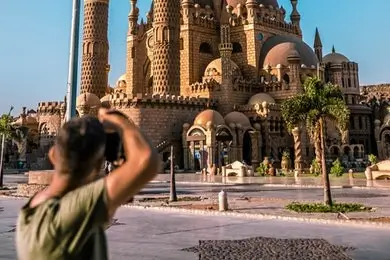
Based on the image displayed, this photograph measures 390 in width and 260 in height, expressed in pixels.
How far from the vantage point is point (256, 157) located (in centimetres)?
4019

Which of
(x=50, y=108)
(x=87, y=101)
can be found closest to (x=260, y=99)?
(x=87, y=101)

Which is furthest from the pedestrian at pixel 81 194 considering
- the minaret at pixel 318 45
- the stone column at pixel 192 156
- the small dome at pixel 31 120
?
the minaret at pixel 318 45

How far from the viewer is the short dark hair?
191 centimetres

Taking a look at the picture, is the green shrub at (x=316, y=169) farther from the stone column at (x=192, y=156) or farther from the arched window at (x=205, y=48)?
the arched window at (x=205, y=48)

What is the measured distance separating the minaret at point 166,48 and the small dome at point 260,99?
818 cm

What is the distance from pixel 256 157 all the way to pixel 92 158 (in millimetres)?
38851

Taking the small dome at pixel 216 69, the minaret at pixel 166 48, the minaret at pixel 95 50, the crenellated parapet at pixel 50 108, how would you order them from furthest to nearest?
the crenellated parapet at pixel 50 108 < the minaret at pixel 95 50 < the small dome at pixel 216 69 < the minaret at pixel 166 48

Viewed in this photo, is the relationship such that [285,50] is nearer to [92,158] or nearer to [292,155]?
[292,155]

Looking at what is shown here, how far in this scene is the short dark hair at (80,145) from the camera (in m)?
1.91

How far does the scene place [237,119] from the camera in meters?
40.4

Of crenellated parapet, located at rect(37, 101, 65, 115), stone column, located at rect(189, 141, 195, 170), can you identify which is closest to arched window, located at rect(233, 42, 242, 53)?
stone column, located at rect(189, 141, 195, 170)

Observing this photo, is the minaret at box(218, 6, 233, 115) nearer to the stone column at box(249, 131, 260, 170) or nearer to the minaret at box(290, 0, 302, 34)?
the stone column at box(249, 131, 260, 170)

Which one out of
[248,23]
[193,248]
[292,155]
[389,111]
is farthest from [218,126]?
[193,248]

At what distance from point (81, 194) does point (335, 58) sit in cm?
5786
